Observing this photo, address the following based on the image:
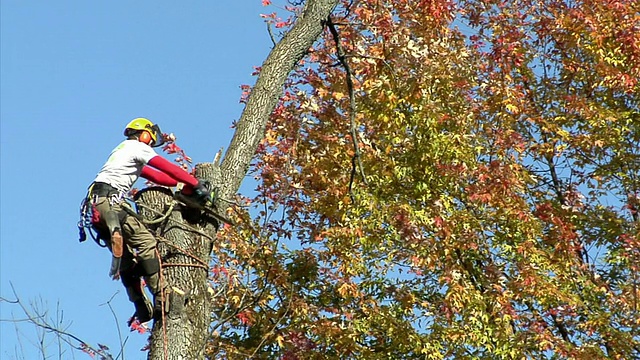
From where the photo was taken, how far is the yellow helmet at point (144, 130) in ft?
21.9

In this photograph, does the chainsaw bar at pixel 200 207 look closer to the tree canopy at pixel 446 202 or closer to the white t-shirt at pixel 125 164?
the white t-shirt at pixel 125 164

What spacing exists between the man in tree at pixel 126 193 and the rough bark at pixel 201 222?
0.11 metres

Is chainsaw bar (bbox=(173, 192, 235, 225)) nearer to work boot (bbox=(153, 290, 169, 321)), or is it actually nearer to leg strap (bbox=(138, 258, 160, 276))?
leg strap (bbox=(138, 258, 160, 276))

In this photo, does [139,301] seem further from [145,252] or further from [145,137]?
[145,137]

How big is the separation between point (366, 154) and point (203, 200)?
4814 mm

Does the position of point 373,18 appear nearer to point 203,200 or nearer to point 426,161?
point 426,161

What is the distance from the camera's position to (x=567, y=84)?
1195 cm

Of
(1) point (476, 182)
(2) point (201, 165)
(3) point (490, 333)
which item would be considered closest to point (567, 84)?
(1) point (476, 182)

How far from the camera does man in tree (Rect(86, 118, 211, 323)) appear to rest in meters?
6.05

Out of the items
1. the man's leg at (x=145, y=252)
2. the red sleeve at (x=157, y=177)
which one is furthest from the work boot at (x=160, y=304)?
the red sleeve at (x=157, y=177)

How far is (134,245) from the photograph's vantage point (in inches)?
244

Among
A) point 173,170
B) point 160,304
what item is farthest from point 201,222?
point 160,304

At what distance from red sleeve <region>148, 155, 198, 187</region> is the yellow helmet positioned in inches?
10.9

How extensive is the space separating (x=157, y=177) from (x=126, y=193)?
23 cm
